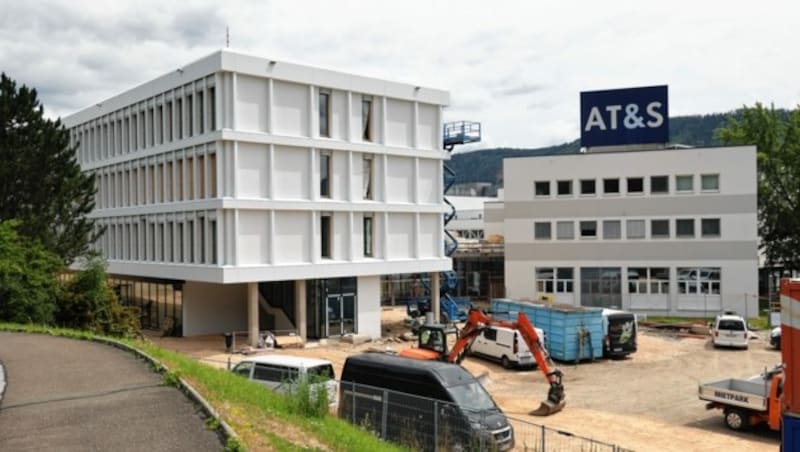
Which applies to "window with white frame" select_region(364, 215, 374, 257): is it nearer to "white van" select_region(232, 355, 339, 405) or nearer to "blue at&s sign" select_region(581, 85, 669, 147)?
"white van" select_region(232, 355, 339, 405)

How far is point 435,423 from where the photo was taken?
16172 mm

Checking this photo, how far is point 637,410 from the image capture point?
82.0 feet

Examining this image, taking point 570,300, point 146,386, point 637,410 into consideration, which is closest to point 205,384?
point 146,386

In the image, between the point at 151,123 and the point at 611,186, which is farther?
the point at 611,186

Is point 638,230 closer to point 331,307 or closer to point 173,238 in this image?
point 331,307

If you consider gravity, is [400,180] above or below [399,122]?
below

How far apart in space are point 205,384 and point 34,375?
168 inches

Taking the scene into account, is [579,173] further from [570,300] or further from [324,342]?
[324,342]

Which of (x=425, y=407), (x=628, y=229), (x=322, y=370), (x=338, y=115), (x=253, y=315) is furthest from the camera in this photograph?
(x=628, y=229)

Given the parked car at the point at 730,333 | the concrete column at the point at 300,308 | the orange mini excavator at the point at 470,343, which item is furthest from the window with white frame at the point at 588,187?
the concrete column at the point at 300,308

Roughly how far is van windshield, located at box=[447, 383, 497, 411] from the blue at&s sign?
123 feet

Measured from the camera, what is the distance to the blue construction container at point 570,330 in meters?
33.6

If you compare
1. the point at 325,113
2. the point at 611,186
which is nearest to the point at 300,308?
the point at 325,113

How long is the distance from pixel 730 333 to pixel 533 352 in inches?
642
